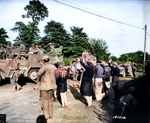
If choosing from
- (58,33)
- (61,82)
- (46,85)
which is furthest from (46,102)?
(58,33)

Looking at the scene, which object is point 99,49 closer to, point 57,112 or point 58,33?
point 58,33

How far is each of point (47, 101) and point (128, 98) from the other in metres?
1.89

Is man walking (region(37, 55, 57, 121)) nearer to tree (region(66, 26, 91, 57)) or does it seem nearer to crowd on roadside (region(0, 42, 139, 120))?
crowd on roadside (region(0, 42, 139, 120))

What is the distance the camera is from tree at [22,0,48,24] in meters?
4.46

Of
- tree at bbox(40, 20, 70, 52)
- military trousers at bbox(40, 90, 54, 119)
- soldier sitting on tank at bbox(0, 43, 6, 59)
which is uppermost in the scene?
tree at bbox(40, 20, 70, 52)

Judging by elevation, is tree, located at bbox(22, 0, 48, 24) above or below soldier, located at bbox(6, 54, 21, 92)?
above

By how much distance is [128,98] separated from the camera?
2.97 meters

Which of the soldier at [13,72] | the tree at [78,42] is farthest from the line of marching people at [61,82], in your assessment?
the soldier at [13,72]

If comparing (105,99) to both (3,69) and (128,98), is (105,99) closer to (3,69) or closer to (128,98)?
(128,98)

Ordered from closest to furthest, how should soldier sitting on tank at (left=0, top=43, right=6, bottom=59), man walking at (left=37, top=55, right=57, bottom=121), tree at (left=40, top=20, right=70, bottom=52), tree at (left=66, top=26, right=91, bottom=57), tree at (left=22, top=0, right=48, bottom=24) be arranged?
man walking at (left=37, top=55, right=57, bottom=121) → tree at (left=22, top=0, right=48, bottom=24) → tree at (left=66, top=26, right=91, bottom=57) → tree at (left=40, top=20, right=70, bottom=52) → soldier sitting on tank at (left=0, top=43, right=6, bottom=59)

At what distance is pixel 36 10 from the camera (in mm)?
4941

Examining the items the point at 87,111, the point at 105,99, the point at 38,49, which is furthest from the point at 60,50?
the point at 87,111

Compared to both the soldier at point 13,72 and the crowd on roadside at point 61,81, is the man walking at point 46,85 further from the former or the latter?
the soldier at point 13,72

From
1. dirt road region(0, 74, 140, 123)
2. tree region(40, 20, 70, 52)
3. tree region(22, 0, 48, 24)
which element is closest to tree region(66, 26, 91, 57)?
tree region(40, 20, 70, 52)
